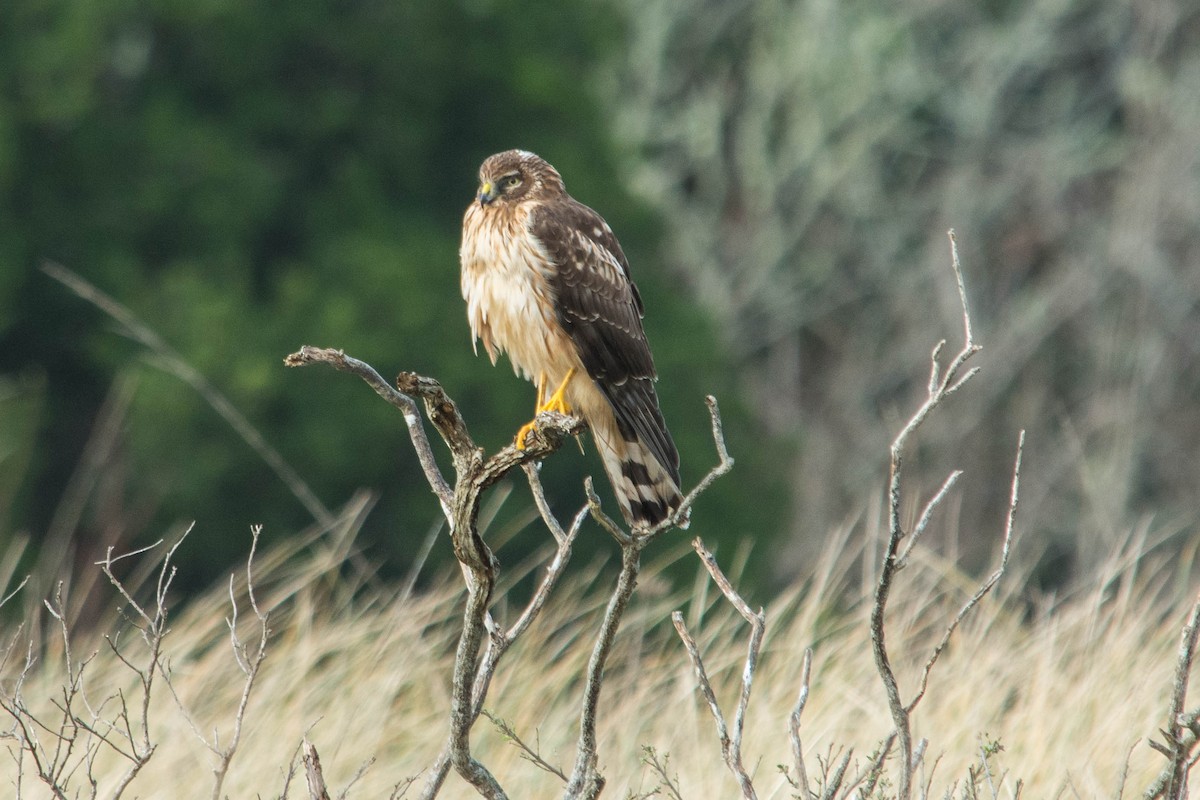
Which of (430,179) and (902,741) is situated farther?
(430,179)

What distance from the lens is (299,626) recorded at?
16.5 feet

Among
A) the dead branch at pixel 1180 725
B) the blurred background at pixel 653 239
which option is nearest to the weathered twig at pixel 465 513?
the dead branch at pixel 1180 725

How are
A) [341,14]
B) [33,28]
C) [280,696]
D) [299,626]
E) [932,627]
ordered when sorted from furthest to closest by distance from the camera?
[341,14] < [33,28] < [932,627] < [299,626] < [280,696]

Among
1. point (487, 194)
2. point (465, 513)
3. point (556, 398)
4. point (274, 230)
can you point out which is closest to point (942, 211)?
point (274, 230)

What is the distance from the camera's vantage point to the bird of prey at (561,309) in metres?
4.97

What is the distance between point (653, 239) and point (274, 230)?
3386mm

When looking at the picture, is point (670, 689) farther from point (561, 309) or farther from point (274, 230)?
point (274, 230)

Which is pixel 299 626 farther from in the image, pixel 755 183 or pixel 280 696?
pixel 755 183

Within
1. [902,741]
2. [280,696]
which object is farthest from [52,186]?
[902,741]

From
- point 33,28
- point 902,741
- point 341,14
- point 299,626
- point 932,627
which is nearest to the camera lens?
point 902,741

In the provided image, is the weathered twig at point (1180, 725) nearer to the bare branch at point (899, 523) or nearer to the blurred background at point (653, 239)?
the bare branch at point (899, 523)

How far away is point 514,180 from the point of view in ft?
16.9

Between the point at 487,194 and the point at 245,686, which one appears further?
the point at 487,194

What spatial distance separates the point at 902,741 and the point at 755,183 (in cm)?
1453
